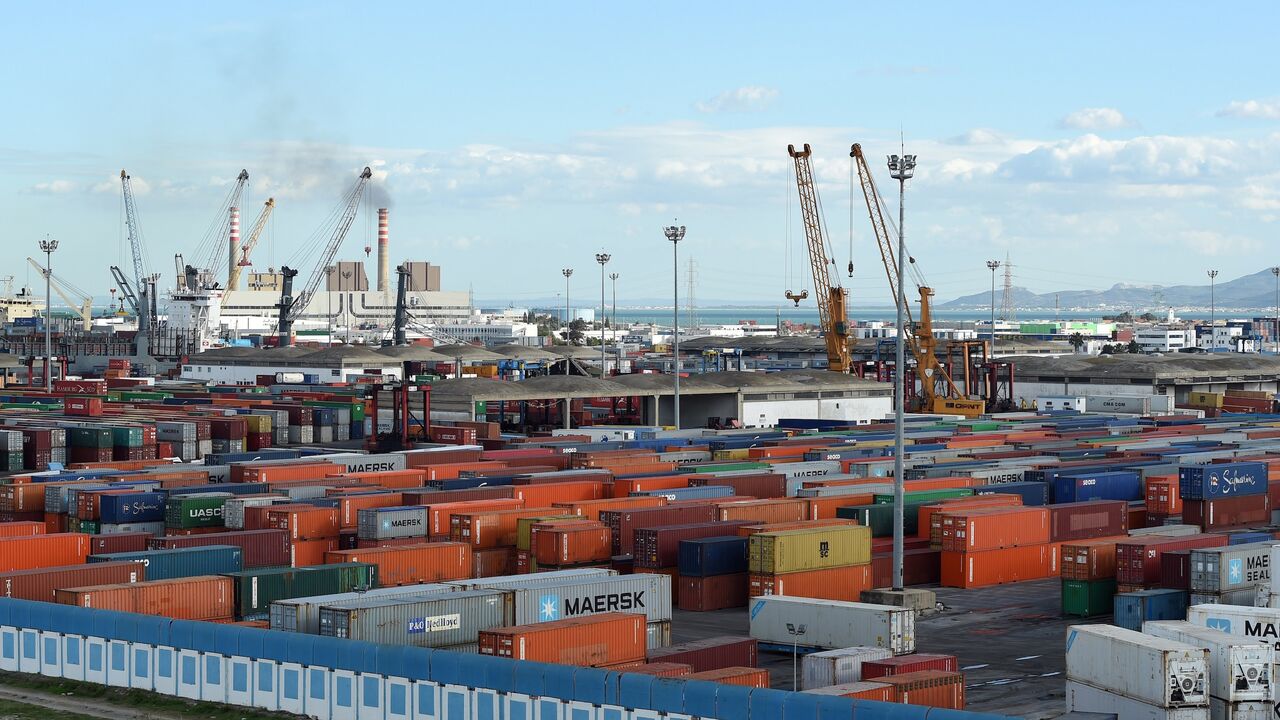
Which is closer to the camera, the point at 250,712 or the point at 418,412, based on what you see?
the point at 250,712

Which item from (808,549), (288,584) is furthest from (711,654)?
(808,549)

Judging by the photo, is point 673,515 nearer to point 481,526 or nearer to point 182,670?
point 481,526

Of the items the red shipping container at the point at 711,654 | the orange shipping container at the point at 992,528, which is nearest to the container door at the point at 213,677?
the red shipping container at the point at 711,654

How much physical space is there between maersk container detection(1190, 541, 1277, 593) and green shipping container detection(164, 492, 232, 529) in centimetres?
2749

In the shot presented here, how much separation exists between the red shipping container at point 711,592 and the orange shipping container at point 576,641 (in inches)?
398

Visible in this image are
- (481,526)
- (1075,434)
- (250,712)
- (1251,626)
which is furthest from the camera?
(1075,434)

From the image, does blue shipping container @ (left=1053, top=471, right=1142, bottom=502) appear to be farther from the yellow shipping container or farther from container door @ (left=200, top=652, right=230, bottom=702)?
container door @ (left=200, top=652, right=230, bottom=702)

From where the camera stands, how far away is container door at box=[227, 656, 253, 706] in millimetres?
29500

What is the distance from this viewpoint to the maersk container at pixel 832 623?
33.7 metres

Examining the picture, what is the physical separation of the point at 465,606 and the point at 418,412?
57943mm

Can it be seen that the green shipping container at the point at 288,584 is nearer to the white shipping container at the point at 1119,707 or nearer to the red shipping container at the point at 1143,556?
the white shipping container at the point at 1119,707

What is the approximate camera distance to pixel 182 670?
30.2 metres

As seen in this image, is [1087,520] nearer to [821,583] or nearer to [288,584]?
[821,583]

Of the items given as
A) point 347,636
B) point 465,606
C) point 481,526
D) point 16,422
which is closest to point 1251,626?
point 465,606
